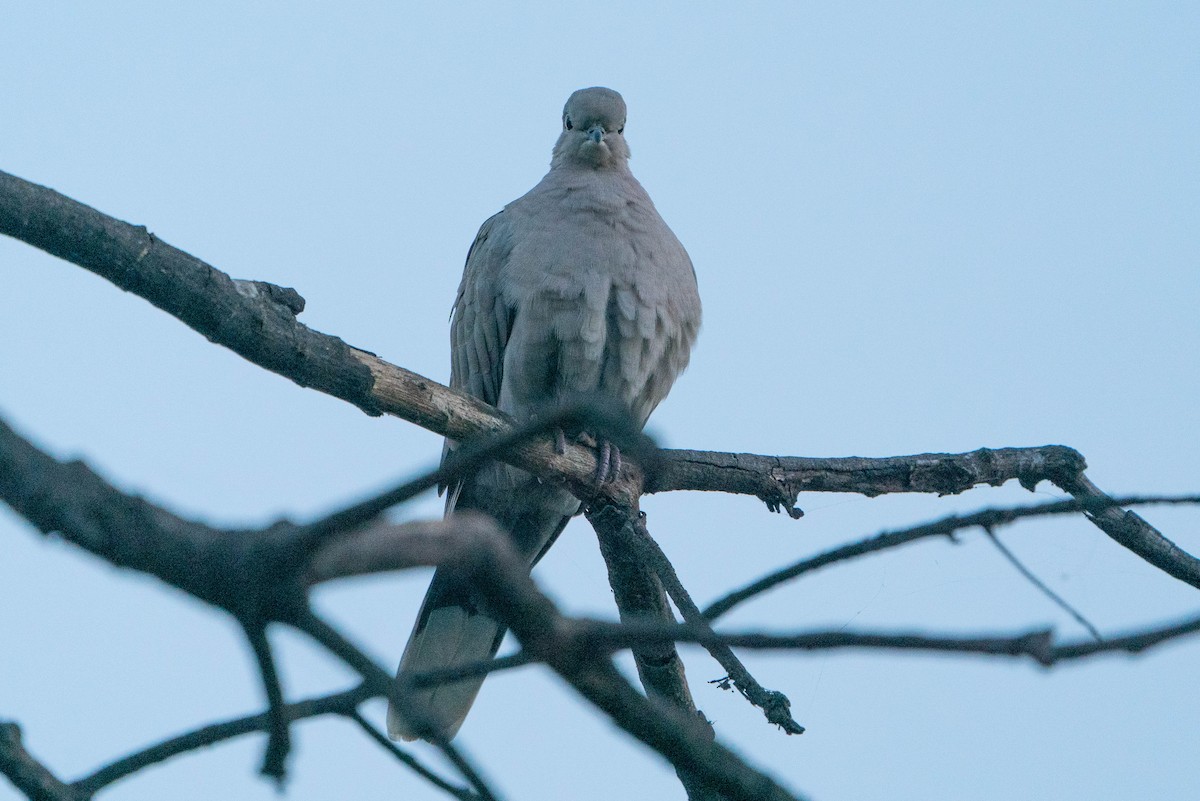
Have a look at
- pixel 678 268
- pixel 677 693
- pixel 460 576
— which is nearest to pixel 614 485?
pixel 677 693

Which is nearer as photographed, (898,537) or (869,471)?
(898,537)

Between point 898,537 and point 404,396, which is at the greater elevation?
point 404,396

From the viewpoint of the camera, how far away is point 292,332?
127 inches

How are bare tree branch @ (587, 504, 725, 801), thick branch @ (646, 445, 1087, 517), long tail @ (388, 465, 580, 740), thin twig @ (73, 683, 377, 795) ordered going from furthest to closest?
long tail @ (388, 465, 580, 740) < thick branch @ (646, 445, 1087, 517) < bare tree branch @ (587, 504, 725, 801) < thin twig @ (73, 683, 377, 795)

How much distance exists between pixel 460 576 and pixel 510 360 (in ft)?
12.6

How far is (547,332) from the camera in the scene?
4.87 meters

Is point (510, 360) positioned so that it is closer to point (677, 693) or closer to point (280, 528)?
point (677, 693)

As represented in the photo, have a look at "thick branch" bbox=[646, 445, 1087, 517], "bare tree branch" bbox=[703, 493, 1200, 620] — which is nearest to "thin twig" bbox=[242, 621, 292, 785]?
"bare tree branch" bbox=[703, 493, 1200, 620]

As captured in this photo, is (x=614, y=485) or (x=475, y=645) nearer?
(x=614, y=485)

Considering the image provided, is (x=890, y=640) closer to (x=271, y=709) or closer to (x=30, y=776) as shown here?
(x=271, y=709)

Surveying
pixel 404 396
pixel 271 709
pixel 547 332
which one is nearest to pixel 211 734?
pixel 271 709

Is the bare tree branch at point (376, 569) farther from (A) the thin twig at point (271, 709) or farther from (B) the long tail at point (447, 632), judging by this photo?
(B) the long tail at point (447, 632)

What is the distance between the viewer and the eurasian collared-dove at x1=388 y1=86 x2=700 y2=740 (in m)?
4.87

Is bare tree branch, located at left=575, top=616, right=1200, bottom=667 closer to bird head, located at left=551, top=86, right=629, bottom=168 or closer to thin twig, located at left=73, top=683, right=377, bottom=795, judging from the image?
thin twig, located at left=73, top=683, right=377, bottom=795
